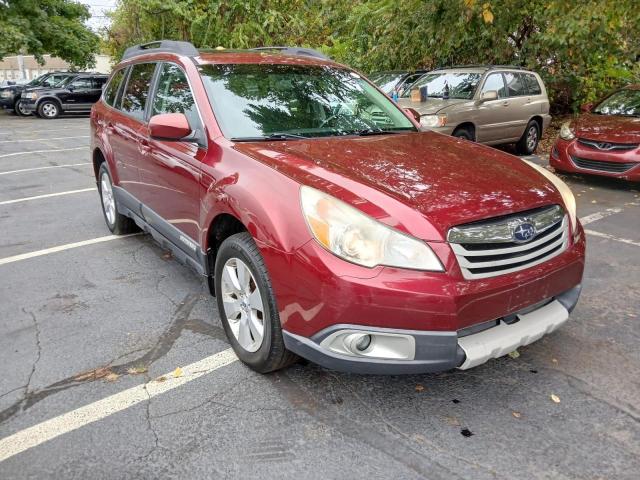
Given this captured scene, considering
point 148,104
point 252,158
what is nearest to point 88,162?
point 148,104

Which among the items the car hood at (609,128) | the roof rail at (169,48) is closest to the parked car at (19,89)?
the roof rail at (169,48)

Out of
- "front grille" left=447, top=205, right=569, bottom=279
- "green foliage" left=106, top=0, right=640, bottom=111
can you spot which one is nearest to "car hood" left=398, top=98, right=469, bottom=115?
"green foliage" left=106, top=0, right=640, bottom=111

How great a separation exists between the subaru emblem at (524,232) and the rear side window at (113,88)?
13.6 ft

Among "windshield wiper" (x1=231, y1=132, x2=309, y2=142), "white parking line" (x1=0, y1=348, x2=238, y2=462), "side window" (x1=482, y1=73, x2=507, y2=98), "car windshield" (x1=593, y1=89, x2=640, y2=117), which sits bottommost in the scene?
"white parking line" (x1=0, y1=348, x2=238, y2=462)

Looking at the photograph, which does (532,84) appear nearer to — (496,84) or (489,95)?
(496,84)

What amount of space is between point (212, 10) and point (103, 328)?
12.6 metres

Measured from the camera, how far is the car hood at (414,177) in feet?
8.20

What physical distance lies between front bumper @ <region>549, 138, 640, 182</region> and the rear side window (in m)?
5.95

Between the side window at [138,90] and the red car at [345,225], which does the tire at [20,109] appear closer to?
the side window at [138,90]

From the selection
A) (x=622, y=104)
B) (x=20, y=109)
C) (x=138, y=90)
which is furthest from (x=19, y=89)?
(x=622, y=104)

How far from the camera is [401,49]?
14.0 metres

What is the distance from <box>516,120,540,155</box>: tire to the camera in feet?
34.7

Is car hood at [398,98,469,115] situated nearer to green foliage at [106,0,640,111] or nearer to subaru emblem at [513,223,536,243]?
green foliage at [106,0,640,111]

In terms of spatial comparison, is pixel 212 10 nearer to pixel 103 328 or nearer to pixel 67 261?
pixel 67 261
